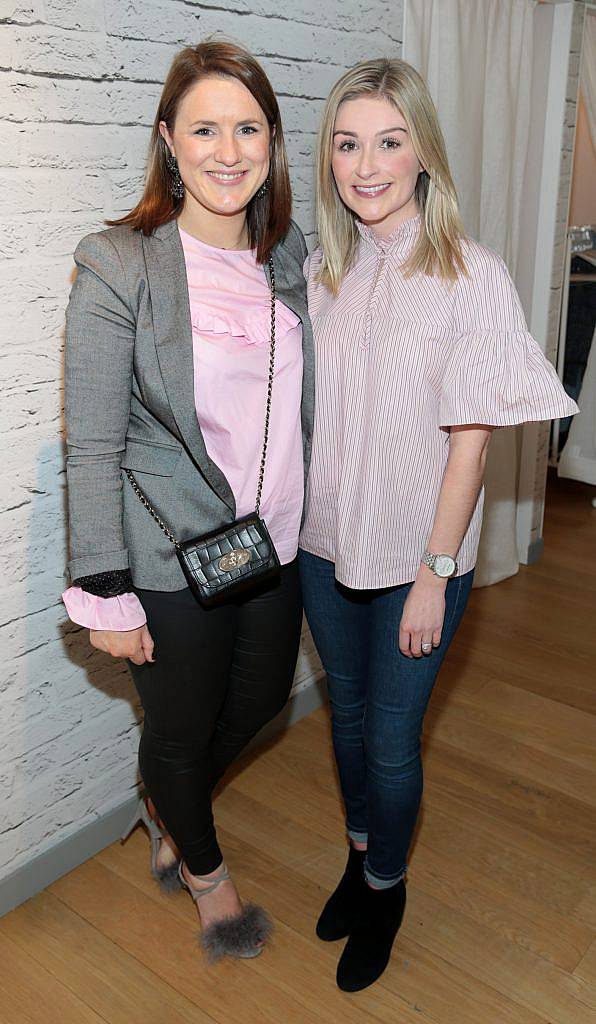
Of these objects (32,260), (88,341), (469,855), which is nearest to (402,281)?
(88,341)

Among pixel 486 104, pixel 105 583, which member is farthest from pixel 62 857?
pixel 486 104

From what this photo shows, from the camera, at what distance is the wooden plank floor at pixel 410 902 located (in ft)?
5.61

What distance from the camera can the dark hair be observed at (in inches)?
54.7

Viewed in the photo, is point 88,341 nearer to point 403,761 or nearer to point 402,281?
point 402,281

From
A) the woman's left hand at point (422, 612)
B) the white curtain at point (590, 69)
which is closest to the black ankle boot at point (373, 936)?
the woman's left hand at point (422, 612)

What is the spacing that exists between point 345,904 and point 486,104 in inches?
88.5

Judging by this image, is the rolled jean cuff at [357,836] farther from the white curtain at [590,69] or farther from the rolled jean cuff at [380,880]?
the white curtain at [590,69]

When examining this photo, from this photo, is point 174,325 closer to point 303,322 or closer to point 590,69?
point 303,322

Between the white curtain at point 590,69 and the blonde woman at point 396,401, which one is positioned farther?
the white curtain at point 590,69

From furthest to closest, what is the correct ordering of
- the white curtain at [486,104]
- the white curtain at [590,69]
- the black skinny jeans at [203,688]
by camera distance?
the white curtain at [590,69] → the white curtain at [486,104] → the black skinny jeans at [203,688]

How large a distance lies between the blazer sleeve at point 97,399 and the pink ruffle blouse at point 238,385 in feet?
0.30

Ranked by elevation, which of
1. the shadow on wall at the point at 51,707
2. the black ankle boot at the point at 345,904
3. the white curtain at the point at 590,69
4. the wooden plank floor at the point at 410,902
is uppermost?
the white curtain at the point at 590,69

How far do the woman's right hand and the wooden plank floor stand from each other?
0.69m

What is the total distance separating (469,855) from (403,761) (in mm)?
579
